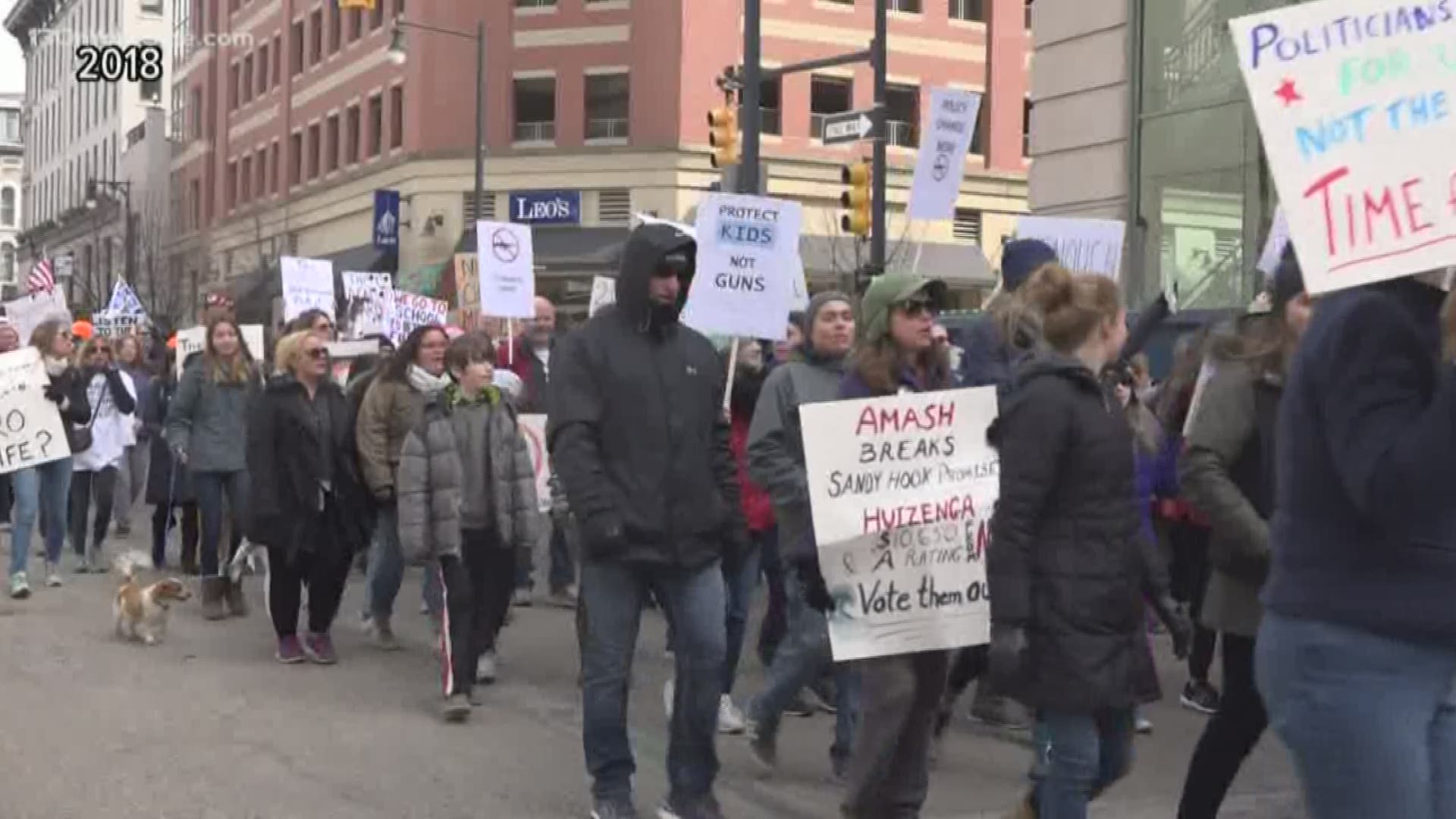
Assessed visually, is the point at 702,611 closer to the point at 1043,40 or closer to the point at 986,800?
the point at 986,800

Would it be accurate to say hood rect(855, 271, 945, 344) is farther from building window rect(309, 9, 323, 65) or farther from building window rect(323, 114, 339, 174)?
building window rect(309, 9, 323, 65)

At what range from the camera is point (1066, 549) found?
4930mm

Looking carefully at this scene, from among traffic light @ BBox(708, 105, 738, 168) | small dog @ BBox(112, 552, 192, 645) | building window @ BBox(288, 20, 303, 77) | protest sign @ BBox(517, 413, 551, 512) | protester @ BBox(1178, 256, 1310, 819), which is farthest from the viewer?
building window @ BBox(288, 20, 303, 77)

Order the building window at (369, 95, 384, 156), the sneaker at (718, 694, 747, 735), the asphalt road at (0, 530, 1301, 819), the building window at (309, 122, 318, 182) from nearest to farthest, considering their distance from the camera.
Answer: the asphalt road at (0, 530, 1301, 819) → the sneaker at (718, 694, 747, 735) → the building window at (369, 95, 384, 156) → the building window at (309, 122, 318, 182)

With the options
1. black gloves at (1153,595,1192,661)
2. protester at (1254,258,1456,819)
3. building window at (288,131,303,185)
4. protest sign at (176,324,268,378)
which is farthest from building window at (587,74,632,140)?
protester at (1254,258,1456,819)

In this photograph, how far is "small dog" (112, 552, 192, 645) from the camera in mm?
10562

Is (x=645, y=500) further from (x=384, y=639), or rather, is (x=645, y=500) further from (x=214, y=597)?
(x=214, y=597)

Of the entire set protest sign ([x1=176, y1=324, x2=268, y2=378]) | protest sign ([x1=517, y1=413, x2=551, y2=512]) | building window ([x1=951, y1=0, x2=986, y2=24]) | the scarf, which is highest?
building window ([x1=951, y1=0, x2=986, y2=24])

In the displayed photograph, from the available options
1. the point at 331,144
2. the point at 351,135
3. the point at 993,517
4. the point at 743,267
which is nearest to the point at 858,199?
the point at 743,267

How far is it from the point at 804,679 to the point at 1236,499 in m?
1.87

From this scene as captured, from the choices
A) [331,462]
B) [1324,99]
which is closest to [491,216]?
[331,462]

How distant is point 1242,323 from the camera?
6383mm

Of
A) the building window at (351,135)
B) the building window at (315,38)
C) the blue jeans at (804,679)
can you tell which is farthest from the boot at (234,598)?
the building window at (315,38)

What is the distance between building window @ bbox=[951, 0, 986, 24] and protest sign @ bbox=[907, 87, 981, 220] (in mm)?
29883
